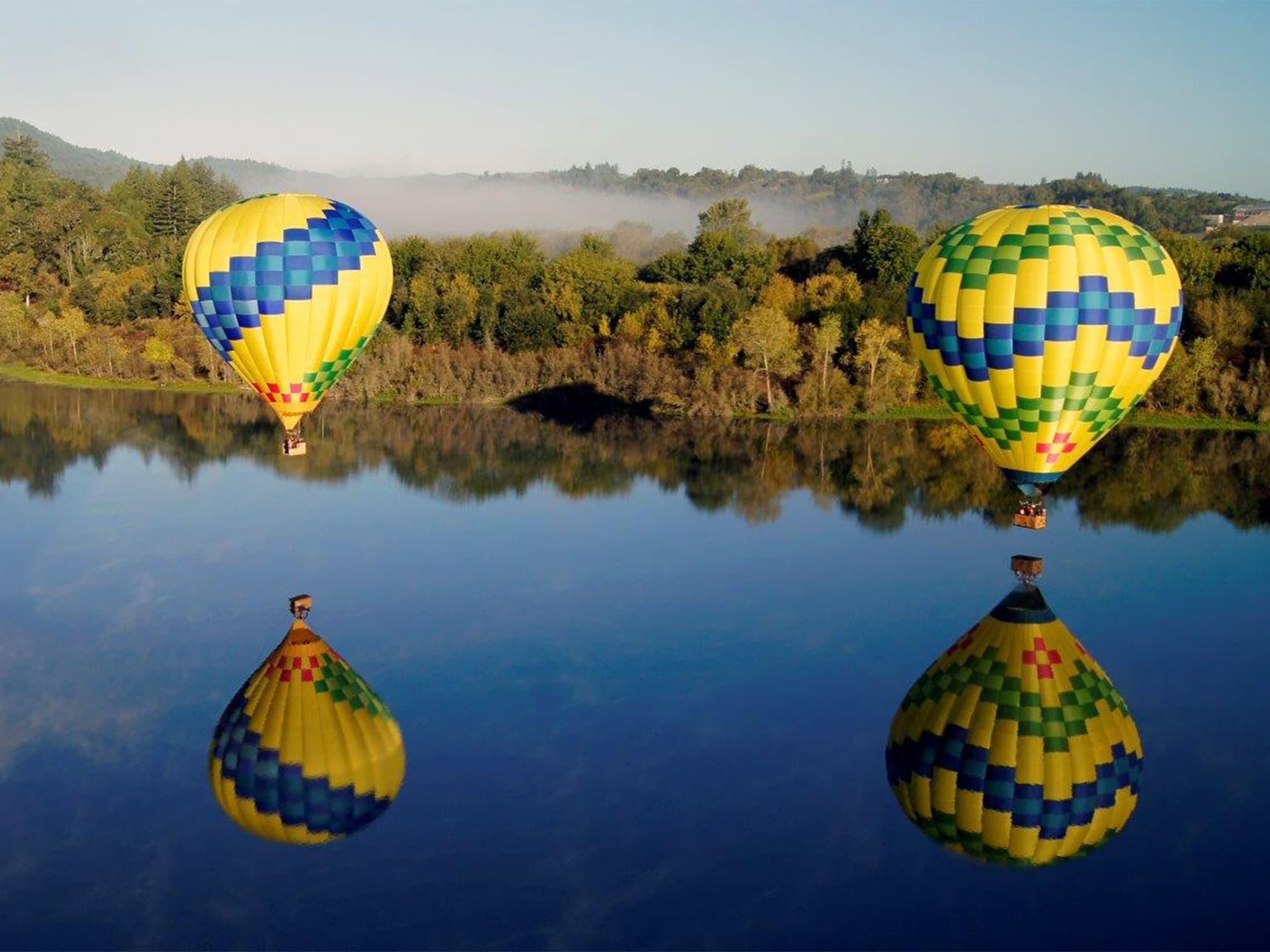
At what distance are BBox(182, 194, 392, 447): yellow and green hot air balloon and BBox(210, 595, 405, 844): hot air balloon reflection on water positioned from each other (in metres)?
5.22

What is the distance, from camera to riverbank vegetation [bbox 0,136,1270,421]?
104 feet

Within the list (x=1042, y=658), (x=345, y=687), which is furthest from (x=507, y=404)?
(x=1042, y=658)

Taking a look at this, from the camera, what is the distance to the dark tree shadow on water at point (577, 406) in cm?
3145

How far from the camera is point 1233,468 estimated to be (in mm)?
24703

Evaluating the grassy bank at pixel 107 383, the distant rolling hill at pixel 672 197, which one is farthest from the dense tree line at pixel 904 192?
the grassy bank at pixel 107 383

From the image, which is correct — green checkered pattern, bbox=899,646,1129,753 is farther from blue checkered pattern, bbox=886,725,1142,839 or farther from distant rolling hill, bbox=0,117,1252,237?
distant rolling hill, bbox=0,117,1252,237

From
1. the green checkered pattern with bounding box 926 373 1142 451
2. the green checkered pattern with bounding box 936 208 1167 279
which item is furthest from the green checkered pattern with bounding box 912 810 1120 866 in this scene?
the green checkered pattern with bounding box 936 208 1167 279

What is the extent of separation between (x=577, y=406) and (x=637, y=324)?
4.77 metres

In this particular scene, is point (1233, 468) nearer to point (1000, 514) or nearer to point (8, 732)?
point (1000, 514)

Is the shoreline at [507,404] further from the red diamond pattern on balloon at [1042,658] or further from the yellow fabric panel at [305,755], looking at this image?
the yellow fabric panel at [305,755]

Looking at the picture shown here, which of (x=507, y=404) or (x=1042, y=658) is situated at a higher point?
(x=1042, y=658)

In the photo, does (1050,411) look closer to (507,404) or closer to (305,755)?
(305,755)

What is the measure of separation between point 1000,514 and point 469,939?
548 inches

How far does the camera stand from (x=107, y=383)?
1449 inches
